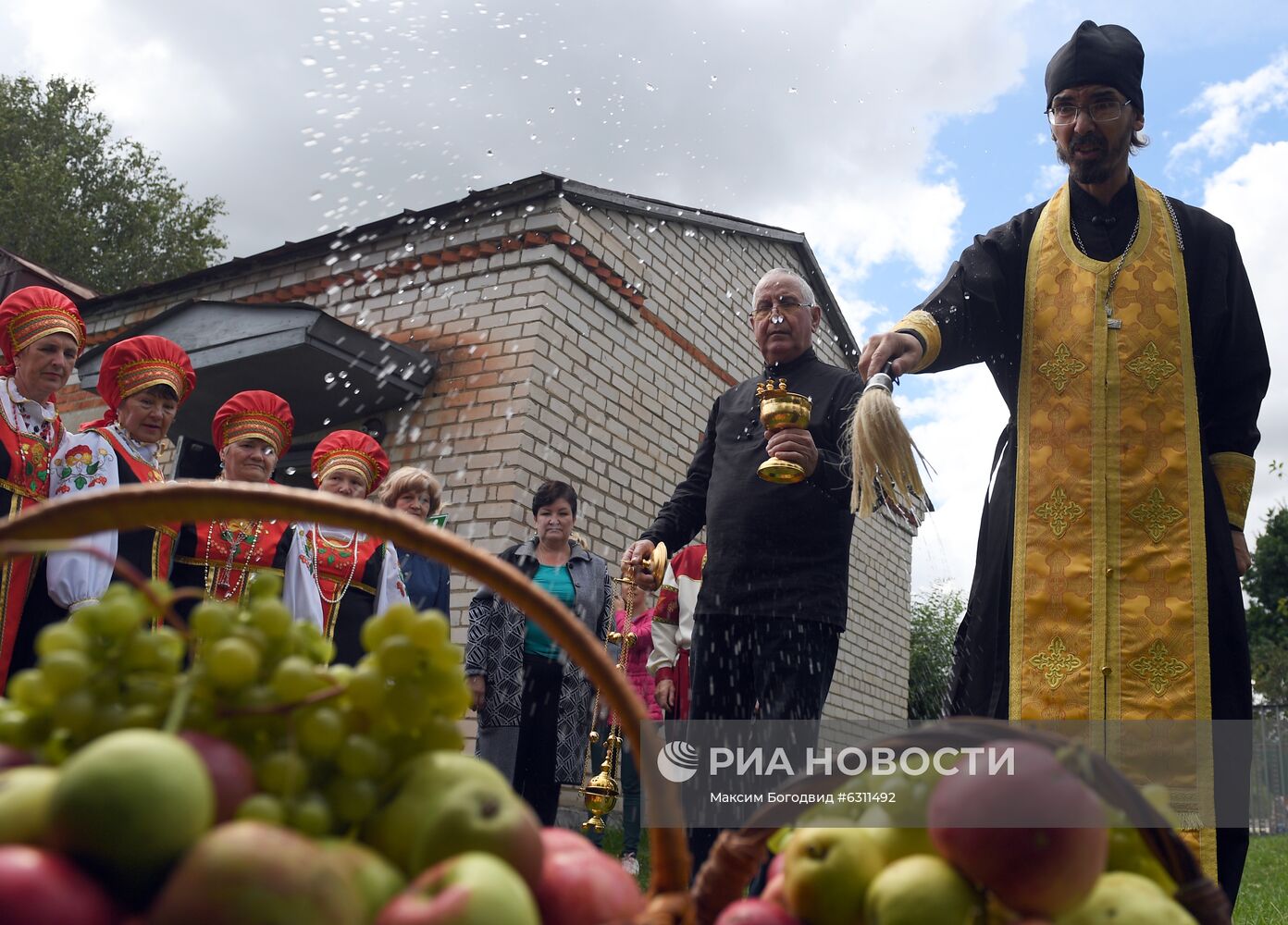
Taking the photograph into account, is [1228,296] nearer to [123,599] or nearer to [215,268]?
[123,599]

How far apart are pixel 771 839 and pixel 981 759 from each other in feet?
0.91

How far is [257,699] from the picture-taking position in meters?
0.84

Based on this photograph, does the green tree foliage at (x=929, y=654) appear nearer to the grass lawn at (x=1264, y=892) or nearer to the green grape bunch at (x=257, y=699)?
the grass lawn at (x=1264, y=892)

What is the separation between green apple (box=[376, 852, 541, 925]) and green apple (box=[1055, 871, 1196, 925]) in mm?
435

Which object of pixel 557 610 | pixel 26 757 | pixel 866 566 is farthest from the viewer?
pixel 866 566

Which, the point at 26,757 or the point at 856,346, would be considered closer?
the point at 26,757

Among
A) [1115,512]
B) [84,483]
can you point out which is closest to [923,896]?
[1115,512]

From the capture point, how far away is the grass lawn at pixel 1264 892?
14.7ft

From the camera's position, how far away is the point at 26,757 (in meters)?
0.83

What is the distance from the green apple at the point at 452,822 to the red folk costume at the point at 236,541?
3.26 metres

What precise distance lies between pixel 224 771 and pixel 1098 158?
9.38ft

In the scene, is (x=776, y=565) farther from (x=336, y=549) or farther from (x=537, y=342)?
(x=537, y=342)

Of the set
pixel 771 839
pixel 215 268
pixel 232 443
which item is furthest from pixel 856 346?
pixel 771 839

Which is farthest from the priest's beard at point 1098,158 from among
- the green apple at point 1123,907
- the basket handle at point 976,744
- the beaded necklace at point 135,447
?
the beaded necklace at point 135,447
